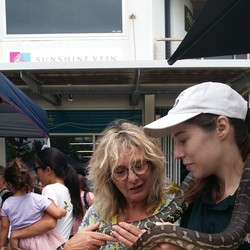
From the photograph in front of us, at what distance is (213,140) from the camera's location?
5.71ft

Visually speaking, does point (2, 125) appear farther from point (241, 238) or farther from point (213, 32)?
point (241, 238)

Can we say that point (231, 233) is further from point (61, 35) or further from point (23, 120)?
point (61, 35)

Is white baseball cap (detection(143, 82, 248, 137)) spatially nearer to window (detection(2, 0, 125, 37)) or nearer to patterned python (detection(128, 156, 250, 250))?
patterned python (detection(128, 156, 250, 250))

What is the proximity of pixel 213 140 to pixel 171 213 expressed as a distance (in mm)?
747

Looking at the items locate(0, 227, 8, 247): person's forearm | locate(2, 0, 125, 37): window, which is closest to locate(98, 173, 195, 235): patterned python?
locate(0, 227, 8, 247): person's forearm

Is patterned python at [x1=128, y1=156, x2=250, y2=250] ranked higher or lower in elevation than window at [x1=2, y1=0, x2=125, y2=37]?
lower

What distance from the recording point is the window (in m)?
12.2

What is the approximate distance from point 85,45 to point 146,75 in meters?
2.48

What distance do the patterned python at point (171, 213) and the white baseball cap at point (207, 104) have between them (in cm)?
47

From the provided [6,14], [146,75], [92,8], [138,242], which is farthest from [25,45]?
[138,242]

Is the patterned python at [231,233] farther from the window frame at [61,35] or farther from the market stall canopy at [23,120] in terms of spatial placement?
the window frame at [61,35]

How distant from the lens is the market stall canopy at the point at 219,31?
272cm

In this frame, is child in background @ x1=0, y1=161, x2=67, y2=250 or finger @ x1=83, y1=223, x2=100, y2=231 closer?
finger @ x1=83, y1=223, x2=100, y2=231

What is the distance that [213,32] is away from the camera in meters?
3.07
